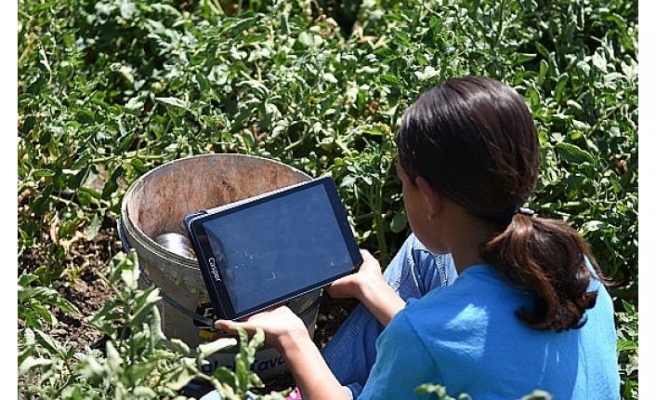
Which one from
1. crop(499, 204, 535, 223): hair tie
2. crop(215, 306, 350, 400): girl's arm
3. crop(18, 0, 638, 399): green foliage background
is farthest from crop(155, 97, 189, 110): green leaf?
crop(499, 204, 535, 223): hair tie

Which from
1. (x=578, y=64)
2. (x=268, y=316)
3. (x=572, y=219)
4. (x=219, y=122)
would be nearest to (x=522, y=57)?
(x=578, y=64)

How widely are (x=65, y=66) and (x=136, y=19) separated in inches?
22.2

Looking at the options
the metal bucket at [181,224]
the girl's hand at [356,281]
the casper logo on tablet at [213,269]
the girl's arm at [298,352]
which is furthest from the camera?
the metal bucket at [181,224]

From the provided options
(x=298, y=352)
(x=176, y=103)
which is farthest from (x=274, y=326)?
(x=176, y=103)

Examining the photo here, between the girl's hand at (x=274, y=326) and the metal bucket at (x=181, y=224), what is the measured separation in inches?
14.1

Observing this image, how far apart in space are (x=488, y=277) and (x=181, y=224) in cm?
141

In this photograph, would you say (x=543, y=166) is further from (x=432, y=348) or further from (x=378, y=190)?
(x=432, y=348)

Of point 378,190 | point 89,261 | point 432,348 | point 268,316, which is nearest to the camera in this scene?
point 432,348

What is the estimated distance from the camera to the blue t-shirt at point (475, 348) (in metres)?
2.00

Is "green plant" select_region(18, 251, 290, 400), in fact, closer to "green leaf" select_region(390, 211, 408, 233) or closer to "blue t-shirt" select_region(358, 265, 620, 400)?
"blue t-shirt" select_region(358, 265, 620, 400)

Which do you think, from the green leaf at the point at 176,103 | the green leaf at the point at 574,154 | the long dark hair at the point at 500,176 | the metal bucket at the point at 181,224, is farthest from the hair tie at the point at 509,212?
the green leaf at the point at 176,103

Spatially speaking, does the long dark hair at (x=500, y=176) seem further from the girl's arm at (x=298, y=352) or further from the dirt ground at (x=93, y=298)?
the dirt ground at (x=93, y=298)

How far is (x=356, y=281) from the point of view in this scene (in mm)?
2684

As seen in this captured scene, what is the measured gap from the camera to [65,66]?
3.52m
